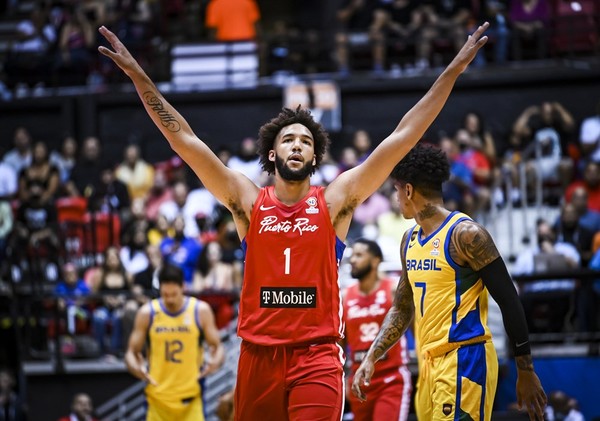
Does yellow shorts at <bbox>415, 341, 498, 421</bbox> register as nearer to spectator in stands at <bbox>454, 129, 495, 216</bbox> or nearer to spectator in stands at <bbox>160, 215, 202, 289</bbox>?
spectator in stands at <bbox>160, 215, 202, 289</bbox>

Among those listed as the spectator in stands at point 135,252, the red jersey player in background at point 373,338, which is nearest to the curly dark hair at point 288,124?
the red jersey player in background at point 373,338

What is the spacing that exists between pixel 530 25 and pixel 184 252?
8.02 metres

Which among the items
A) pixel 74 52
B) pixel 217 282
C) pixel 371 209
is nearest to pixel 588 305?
pixel 371 209

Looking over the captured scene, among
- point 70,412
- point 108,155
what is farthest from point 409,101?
point 70,412

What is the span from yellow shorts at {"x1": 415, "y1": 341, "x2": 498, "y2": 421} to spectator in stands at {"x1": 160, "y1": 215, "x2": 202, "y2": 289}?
844 cm

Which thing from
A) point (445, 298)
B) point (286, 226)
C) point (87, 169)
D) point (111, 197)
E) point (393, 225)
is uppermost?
point (87, 169)

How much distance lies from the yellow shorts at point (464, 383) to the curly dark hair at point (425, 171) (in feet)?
3.58

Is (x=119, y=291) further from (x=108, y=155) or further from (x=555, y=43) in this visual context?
(x=555, y=43)

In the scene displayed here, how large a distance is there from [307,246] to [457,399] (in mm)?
1339

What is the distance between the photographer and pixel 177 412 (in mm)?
10602

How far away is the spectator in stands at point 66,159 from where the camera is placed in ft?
60.3

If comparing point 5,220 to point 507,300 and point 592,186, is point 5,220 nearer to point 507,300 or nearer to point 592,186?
point 592,186

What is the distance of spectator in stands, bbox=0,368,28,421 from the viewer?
14836 millimetres

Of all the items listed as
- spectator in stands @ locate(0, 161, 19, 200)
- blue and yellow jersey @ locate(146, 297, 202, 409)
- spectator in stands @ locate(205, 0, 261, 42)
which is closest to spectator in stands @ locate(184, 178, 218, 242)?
spectator in stands @ locate(0, 161, 19, 200)
